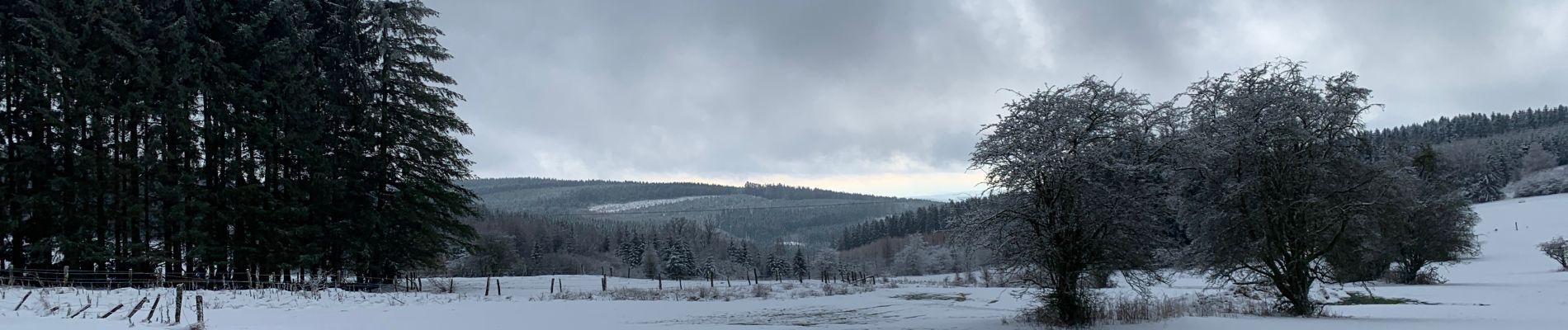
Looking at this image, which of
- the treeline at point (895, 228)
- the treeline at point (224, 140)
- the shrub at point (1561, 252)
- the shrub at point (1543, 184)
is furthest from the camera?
the treeline at point (895, 228)

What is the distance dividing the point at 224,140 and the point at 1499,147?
163 metres

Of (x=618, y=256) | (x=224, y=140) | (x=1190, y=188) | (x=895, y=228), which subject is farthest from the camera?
(x=895, y=228)

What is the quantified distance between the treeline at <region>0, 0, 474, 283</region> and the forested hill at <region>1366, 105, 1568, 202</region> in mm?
57359

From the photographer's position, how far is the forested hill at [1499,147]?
9544cm

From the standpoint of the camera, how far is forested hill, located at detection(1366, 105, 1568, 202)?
3757 inches

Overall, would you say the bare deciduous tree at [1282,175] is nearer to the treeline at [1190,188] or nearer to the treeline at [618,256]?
the treeline at [1190,188]

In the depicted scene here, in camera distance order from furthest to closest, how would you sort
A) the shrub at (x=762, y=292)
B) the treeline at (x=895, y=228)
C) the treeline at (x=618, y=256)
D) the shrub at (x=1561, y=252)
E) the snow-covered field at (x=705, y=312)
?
the treeline at (x=895, y=228) < the treeline at (x=618, y=256) < the shrub at (x=1561, y=252) < the shrub at (x=762, y=292) < the snow-covered field at (x=705, y=312)

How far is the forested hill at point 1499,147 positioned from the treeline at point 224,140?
5736cm

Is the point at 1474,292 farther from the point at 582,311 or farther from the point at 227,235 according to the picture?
the point at 227,235

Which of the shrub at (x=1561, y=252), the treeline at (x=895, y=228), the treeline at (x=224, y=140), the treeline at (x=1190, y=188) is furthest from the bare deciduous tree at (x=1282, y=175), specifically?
the treeline at (x=895, y=228)

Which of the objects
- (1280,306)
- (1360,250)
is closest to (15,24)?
(1280,306)

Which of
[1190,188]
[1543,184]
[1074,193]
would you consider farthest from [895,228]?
[1074,193]

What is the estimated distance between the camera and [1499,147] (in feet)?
387

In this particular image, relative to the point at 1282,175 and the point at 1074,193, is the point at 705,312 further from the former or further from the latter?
the point at 1282,175
